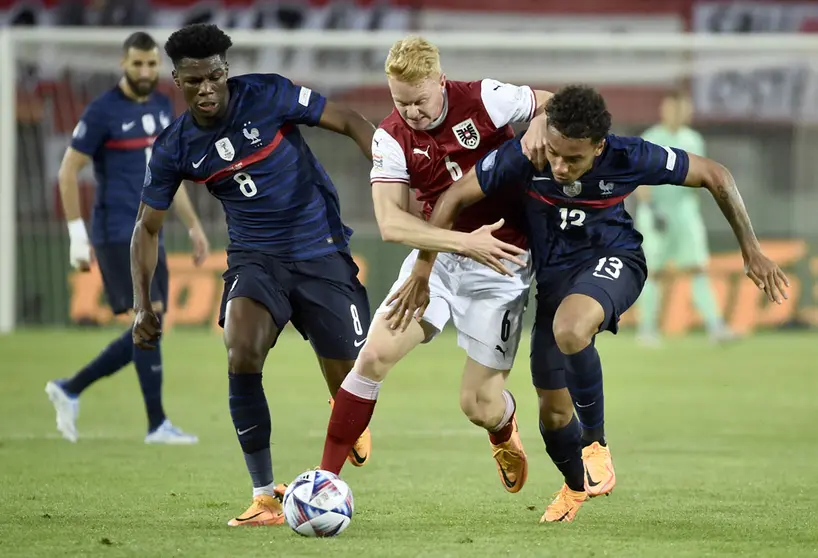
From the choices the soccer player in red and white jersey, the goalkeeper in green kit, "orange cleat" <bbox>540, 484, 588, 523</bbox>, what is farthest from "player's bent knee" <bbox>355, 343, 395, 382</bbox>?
the goalkeeper in green kit

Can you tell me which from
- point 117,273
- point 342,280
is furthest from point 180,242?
point 342,280

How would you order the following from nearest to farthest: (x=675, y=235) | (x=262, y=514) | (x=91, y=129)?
(x=262, y=514)
(x=91, y=129)
(x=675, y=235)

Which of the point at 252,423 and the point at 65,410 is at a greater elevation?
the point at 252,423

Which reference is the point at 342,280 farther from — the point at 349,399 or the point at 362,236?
the point at 362,236

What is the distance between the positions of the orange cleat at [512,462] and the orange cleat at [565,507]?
1.62 ft

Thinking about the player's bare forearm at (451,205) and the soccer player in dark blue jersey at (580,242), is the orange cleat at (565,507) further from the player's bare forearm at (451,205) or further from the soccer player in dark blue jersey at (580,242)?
the player's bare forearm at (451,205)

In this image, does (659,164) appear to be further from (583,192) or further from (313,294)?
(313,294)

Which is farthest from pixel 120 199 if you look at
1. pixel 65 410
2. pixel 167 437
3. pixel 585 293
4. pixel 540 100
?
pixel 585 293

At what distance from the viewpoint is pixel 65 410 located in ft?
27.3

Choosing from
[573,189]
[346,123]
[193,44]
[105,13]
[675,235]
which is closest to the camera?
[573,189]

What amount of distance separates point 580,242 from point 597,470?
0.98m

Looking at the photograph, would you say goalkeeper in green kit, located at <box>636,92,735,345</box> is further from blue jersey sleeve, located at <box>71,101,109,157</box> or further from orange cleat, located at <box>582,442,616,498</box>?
orange cleat, located at <box>582,442,616,498</box>

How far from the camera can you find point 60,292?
615 inches

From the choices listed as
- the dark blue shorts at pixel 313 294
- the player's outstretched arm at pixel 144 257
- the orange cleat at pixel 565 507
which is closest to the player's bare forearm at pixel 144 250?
the player's outstretched arm at pixel 144 257
